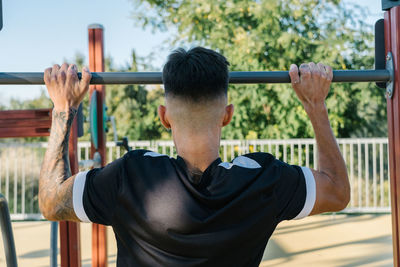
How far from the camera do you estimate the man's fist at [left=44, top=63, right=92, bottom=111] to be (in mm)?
1189

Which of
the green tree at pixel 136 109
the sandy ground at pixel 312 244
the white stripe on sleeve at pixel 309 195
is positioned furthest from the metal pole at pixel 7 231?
the green tree at pixel 136 109

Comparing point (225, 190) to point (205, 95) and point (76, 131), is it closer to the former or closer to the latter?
point (205, 95)

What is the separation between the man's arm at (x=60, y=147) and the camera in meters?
1.06

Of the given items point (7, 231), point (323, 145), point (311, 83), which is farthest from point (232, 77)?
point (7, 231)

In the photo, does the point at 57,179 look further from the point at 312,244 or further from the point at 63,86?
the point at 312,244

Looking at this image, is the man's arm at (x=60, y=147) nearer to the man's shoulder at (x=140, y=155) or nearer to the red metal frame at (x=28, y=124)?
the man's shoulder at (x=140, y=155)

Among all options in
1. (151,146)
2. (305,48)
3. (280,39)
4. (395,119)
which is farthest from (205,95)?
(305,48)

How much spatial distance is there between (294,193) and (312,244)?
11.8 ft

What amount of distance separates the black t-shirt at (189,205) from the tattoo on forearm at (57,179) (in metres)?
0.03

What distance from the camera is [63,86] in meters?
1.19

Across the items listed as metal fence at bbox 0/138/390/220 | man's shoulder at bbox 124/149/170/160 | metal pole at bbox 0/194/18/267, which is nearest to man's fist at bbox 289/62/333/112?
man's shoulder at bbox 124/149/170/160

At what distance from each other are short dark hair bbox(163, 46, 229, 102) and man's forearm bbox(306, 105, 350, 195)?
0.30 meters

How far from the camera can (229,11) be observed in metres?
6.93

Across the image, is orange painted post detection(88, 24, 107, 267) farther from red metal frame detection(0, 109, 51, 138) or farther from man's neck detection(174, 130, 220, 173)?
man's neck detection(174, 130, 220, 173)
